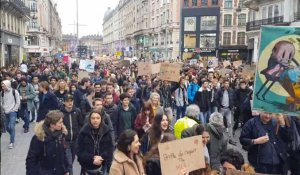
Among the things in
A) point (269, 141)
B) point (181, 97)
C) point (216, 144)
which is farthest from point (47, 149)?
point (181, 97)

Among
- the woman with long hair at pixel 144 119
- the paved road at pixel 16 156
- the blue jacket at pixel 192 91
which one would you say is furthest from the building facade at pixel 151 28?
the woman with long hair at pixel 144 119

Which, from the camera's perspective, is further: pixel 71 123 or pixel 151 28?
pixel 151 28

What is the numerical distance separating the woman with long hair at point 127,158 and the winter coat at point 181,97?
26.8 feet

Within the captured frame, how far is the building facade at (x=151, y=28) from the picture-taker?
6488 cm

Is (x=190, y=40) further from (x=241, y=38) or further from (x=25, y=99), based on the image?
(x=25, y=99)

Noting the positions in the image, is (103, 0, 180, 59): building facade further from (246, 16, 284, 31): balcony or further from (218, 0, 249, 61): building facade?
(246, 16, 284, 31): balcony

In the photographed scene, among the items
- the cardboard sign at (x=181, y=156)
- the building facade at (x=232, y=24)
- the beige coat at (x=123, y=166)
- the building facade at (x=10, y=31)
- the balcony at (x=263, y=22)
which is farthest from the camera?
the building facade at (x=232, y=24)

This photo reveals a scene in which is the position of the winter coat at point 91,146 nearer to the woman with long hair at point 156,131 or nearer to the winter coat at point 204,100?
the woman with long hair at point 156,131

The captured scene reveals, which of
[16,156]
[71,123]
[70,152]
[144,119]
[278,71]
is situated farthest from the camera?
[16,156]

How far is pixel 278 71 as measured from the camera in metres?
5.02

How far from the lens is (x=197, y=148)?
15.1 ft

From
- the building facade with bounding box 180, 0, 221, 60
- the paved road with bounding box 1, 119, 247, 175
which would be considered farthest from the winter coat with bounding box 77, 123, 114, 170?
the building facade with bounding box 180, 0, 221, 60

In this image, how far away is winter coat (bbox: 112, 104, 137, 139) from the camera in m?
7.99

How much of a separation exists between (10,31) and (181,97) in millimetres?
27252
